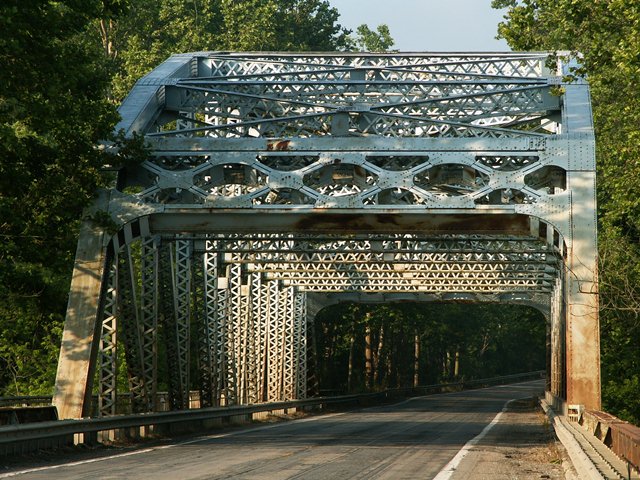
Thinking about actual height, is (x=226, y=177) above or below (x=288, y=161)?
below

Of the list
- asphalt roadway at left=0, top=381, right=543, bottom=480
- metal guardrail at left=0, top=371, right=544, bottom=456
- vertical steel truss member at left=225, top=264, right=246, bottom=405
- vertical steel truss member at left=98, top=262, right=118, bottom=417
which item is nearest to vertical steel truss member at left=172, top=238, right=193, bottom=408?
metal guardrail at left=0, top=371, right=544, bottom=456

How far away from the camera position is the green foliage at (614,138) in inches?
875

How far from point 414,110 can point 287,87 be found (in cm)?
299

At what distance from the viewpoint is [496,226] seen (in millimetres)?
22250

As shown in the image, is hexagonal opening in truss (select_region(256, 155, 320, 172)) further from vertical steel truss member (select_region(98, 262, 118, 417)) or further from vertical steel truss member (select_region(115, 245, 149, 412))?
vertical steel truss member (select_region(98, 262, 118, 417))

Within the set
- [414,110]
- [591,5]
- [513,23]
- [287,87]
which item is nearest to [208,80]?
[287,87]

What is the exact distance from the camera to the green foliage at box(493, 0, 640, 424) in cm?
2222

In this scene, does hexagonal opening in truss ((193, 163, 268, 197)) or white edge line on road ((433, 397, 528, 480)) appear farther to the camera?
hexagonal opening in truss ((193, 163, 268, 197))

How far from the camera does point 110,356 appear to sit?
2241 centimetres

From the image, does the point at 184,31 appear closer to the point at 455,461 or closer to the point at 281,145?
the point at 281,145

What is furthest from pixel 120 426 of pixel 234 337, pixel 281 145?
pixel 234 337

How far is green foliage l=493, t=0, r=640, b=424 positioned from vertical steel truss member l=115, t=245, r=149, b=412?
9.48 metres

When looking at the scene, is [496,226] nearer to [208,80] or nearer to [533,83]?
[533,83]

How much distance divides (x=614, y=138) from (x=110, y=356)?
2127 cm
